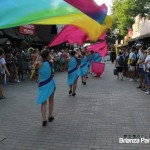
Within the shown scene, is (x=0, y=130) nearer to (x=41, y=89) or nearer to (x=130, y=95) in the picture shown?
(x=41, y=89)

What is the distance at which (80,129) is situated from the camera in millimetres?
6828

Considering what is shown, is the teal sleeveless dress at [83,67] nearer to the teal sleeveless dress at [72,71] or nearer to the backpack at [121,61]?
the backpack at [121,61]

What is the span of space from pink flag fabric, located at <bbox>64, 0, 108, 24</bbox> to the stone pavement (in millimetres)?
2318

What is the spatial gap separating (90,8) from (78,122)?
8.64 ft

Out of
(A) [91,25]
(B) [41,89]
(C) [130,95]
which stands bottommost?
(C) [130,95]

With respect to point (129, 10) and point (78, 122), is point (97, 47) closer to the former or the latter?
point (78, 122)

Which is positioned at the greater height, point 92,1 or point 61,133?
point 92,1

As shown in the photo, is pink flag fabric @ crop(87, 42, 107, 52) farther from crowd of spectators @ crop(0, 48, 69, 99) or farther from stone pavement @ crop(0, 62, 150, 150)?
stone pavement @ crop(0, 62, 150, 150)

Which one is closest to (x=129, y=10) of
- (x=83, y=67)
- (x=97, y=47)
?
(x=97, y=47)

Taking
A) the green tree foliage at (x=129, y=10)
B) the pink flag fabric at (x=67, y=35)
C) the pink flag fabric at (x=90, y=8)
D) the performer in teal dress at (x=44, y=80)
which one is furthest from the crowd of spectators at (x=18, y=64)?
the green tree foliage at (x=129, y=10)

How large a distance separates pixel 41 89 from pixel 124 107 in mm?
2854

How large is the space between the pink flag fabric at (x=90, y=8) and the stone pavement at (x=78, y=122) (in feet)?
7.60

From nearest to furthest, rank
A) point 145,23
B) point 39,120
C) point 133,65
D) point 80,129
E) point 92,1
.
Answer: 1. point 92,1
2. point 80,129
3. point 39,120
4. point 133,65
5. point 145,23

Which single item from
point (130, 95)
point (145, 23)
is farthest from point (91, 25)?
point (145, 23)
